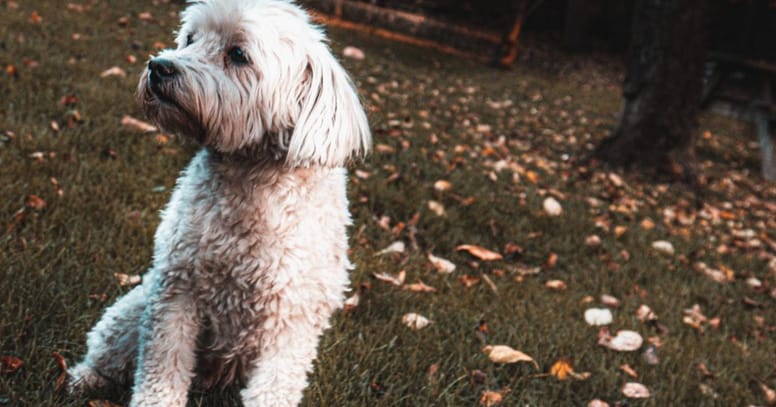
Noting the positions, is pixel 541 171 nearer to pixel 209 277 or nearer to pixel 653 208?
pixel 653 208

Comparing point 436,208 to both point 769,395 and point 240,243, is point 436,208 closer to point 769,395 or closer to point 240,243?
point 769,395

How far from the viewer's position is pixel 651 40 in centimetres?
718

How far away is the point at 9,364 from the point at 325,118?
1331mm

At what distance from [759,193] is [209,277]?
811 cm

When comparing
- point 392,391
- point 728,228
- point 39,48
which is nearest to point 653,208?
point 728,228

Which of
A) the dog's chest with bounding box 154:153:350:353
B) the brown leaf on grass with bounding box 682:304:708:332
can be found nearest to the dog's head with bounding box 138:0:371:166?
the dog's chest with bounding box 154:153:350:353

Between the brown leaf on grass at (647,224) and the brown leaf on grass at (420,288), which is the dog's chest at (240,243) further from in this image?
the brown leaf on grass at (647,224)

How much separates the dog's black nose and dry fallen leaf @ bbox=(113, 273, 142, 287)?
1.24 metres

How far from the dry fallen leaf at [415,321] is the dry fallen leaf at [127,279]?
124 cm

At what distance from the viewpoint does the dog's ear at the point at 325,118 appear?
2.03 m

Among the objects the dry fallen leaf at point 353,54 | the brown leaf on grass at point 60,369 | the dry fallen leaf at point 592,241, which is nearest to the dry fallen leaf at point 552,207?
the dry fallen leaf at point 592,241

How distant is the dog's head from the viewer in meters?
2.01

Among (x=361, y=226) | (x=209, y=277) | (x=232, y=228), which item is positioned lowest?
(x=361, y=226)

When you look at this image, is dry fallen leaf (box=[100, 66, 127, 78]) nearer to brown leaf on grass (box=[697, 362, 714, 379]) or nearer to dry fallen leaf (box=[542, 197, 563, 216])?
dry fallen leaf (box=[542, 197, 563, 216])
